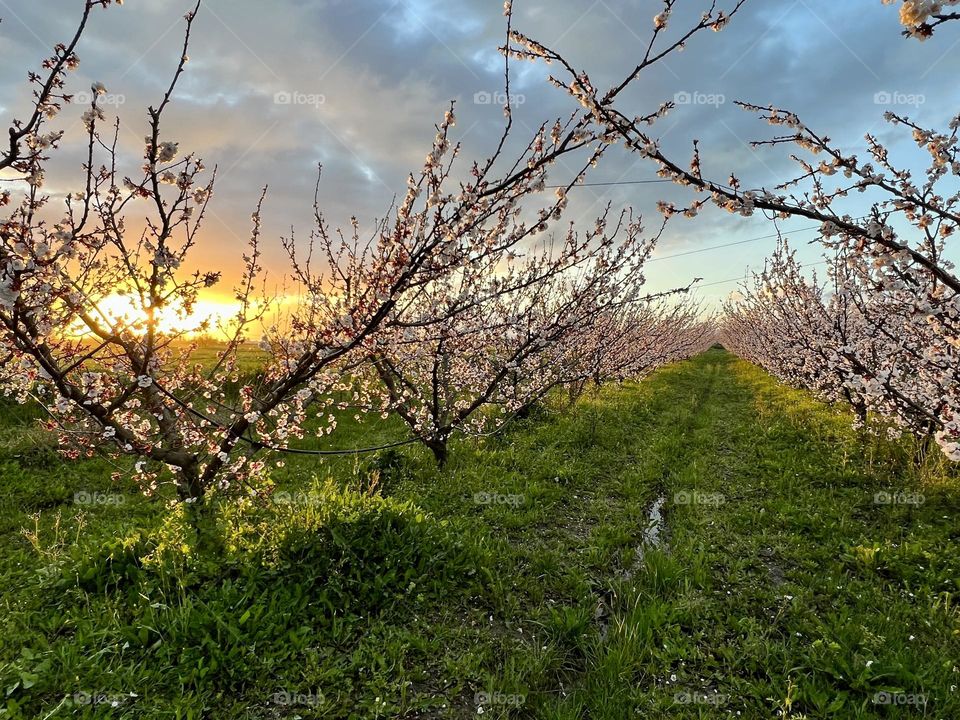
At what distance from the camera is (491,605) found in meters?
4.58

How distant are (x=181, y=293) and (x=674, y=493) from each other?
291 inches

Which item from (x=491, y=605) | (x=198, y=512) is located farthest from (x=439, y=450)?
(x=198, y=512)

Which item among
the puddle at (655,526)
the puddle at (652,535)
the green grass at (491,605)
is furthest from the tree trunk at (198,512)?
the puddle at (655,526)

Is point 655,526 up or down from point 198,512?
down

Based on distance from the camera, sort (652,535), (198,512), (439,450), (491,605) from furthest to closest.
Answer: (439,450) < (652,535) < (198,512) < (491,605)

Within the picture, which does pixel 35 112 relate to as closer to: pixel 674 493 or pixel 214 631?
pixel 214 631

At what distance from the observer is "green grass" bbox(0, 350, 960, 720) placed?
343 cm

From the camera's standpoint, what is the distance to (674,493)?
7.51 metres

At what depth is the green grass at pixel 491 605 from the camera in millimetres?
3426

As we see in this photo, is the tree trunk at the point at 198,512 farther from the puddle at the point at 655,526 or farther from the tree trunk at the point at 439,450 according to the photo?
the puddle at the point at 655,526

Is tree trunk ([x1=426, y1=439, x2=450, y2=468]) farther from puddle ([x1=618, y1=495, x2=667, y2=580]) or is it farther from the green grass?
puddle ([x1=618, y1=495, x2=667, y2=580])

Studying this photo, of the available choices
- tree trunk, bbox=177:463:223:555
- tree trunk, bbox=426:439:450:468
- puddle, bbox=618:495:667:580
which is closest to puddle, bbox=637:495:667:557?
puddle, bbox=618:495:667:580

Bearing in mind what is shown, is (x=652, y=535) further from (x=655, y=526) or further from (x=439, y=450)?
(x=439, y=450)

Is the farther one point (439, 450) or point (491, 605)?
point (439, 450)
